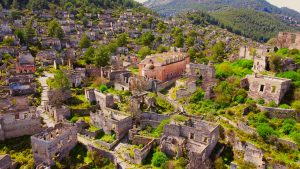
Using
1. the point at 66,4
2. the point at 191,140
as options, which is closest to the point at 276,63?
the point at 191,140

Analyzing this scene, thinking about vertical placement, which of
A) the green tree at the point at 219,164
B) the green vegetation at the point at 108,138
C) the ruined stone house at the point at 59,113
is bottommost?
the green tree at the point at 219,164

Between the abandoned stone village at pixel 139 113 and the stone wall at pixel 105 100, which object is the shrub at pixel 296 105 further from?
the stone wall at pixel 105 100

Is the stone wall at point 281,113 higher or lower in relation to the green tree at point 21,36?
lower

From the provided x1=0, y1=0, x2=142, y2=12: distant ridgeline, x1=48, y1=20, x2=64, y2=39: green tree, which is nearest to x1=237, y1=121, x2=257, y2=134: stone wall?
x1=48, y1=20, x2=64, y2=39: green tree

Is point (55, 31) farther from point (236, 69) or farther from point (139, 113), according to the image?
point (139, 113)

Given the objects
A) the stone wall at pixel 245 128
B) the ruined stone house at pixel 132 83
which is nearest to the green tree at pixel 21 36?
the ruined stone house at pixel 132 83
